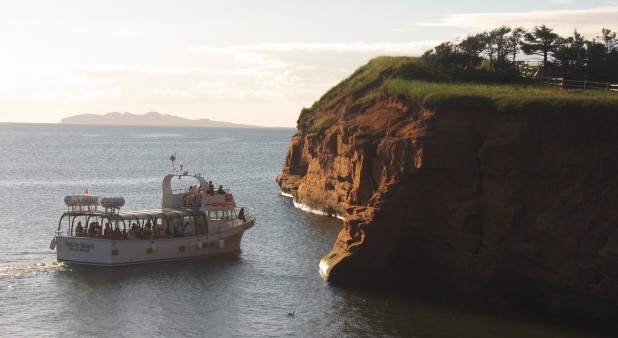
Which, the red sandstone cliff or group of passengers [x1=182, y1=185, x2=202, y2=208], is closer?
the red sandstone cliff

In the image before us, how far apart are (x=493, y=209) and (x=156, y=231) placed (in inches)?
774

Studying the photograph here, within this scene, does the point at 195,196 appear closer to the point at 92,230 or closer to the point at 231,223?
the point at 231,223

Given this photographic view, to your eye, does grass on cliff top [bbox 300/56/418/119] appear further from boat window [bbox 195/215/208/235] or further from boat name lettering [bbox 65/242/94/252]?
boat name lettering [bbox 65/242/94/252]

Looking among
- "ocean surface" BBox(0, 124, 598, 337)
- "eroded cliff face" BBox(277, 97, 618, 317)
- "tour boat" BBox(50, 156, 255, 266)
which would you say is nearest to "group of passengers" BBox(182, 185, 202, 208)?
"tour boat" BBox(50, 156, 255, 266)

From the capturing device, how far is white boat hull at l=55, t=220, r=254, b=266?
44531 mm

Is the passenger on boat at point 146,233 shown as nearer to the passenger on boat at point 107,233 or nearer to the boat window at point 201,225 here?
the passenger on boat at point 107,233

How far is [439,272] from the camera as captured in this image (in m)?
38.9

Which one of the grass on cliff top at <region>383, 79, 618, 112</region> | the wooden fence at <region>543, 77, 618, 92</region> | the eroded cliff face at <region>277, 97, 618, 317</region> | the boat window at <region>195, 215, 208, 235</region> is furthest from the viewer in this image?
the wooden fence at <region>543, 77, 618, 92</region>

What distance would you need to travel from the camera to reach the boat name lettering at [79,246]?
4456cm

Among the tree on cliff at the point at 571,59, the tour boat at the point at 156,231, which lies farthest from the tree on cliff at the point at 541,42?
the tour boat at the point at 156,231

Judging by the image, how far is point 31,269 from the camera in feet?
141

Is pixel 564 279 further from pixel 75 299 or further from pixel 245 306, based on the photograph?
pixel 75 299

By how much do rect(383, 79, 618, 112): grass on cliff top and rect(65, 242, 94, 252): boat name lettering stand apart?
18234 millimetres

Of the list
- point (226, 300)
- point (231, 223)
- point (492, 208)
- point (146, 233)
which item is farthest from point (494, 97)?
point (146, 233)
